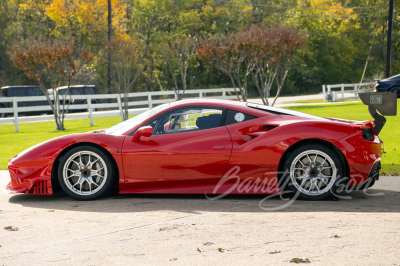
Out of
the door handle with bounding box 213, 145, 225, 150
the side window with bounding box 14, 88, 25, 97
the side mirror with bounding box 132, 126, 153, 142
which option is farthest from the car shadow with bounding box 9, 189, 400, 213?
the side window with bounding box 14, 88, 25, 97

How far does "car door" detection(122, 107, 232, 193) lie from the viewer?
5.71m

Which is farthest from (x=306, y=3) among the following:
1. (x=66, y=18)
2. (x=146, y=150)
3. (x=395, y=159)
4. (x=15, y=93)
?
(x=146, y=150)

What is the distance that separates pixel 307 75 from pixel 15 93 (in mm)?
31732

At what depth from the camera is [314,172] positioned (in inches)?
224

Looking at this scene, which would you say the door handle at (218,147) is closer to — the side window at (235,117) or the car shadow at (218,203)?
the side window at (235,117)

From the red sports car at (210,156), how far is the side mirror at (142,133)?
1 cm

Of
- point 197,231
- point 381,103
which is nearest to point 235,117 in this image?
point 197,231

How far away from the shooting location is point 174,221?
4.91 meters

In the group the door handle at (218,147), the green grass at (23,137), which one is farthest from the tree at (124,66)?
the door handle at (218,147)

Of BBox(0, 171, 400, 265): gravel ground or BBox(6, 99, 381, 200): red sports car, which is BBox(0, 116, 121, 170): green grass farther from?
BBox(0, 171, 400, 265): gravel ground

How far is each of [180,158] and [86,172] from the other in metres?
1.20

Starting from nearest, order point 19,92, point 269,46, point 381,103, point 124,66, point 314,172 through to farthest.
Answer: point 314,172 → point 381,103 → point 124,66 → point 269,46 → point 19,92

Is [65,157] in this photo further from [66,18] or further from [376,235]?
[66,18]

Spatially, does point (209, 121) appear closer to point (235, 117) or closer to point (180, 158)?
point (235, 117)
